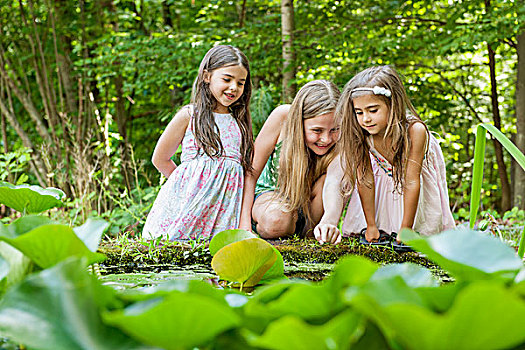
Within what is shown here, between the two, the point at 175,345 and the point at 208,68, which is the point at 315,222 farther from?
the point at 175,345

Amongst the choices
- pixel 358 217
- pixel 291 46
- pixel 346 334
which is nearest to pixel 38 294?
pixel 346 334

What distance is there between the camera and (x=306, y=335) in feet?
0.89

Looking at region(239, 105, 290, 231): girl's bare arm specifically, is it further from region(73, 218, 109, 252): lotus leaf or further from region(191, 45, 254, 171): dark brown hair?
region(73, 218, 109, 252): lotus leaf

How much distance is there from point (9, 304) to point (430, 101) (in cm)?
659

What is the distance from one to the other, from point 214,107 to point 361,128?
3.16 feet

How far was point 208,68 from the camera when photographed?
2.97m

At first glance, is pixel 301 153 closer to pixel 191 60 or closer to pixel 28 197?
pixel 28 197

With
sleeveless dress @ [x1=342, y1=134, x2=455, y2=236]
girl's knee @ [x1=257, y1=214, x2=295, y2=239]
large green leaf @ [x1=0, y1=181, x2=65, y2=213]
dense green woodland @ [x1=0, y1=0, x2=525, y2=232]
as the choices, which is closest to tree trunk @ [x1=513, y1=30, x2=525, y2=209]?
dense green woodland @ [x1=0, y1=0, x2=525, y2=232]

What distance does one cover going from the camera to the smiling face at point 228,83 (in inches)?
113

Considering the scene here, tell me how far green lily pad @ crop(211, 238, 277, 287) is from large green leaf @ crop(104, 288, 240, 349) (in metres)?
Result: 0.34

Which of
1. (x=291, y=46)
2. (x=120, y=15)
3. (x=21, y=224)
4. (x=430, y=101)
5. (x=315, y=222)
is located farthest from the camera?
(x=120, y=15)

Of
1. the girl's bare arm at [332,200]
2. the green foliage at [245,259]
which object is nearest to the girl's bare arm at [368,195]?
the girl's bare arm at [332,200]

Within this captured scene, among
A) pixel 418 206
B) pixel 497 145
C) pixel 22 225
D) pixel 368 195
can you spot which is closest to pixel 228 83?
pixel 368 195

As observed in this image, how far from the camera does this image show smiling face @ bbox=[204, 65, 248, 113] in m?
2.87
